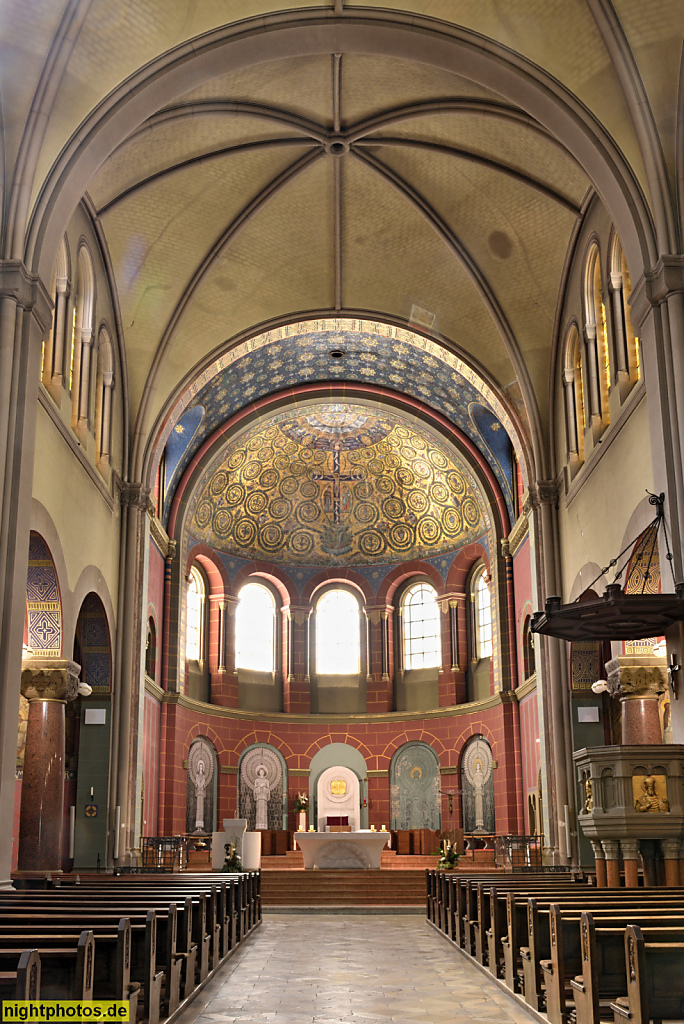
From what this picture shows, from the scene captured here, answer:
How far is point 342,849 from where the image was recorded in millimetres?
21469

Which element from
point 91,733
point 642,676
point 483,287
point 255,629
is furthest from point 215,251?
point 255,629

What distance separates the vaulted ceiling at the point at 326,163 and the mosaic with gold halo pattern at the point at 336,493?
547 centimetres

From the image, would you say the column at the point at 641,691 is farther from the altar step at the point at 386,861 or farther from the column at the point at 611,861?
the altar step at the point at 386,861

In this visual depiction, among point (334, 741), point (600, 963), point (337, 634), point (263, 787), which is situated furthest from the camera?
point (337, 634)

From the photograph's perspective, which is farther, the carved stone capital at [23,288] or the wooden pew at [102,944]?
the carved stone capital at [23,288]

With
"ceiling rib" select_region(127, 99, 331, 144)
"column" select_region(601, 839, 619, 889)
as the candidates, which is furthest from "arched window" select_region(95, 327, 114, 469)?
"column" select_region(601, 839, 619, 889)

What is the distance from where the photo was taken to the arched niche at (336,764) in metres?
27.7

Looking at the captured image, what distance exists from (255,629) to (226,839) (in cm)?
992

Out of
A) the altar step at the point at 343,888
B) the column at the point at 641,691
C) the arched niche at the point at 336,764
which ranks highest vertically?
the column at the point at 641,691

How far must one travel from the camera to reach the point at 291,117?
16984 mm

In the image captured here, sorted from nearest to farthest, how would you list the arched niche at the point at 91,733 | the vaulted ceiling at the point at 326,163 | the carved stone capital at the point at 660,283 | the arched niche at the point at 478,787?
1. the carved stone capital at the point at 660,283
2. the vaulted ceiling at the point at 326,163
3. the arched niche at the point at 91,733
4. the arched niche at the point at 478,787

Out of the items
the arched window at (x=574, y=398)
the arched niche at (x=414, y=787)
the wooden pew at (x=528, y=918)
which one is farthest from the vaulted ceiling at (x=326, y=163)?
the arched niche at (x=414, y=787)

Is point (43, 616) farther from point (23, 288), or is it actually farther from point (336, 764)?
point (336, 764)

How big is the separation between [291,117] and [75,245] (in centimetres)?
416
